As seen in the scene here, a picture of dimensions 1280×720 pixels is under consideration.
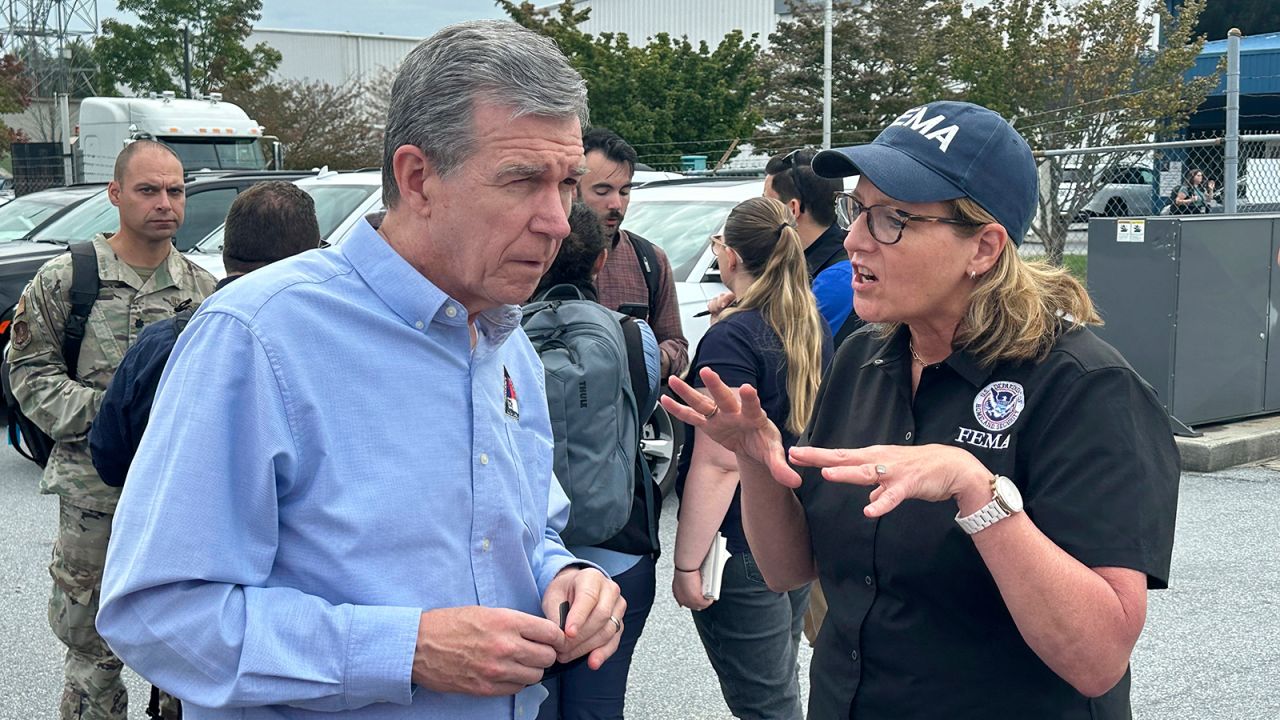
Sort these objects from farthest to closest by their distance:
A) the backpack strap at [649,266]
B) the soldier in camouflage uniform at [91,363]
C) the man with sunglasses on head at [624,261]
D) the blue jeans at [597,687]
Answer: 1. the backpack strap at [649,266]
2. the man with sunglasses on head at [624,261]
3. the soldier in camouflage uniform at [91,363]
4. the blue jeans at [597,687]

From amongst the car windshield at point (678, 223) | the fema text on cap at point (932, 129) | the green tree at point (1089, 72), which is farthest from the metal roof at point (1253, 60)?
the fema text on cap at point (932, 129)

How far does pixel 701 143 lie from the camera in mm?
26453

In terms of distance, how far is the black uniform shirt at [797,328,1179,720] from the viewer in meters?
2.00

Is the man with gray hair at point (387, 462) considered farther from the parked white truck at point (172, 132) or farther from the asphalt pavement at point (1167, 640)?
the parked white truck at point (172, 132)

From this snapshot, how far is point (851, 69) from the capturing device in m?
32.1

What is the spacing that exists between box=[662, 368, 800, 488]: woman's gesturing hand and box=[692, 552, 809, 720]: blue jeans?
148 centimetres

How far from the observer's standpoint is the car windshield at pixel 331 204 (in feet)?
33.6

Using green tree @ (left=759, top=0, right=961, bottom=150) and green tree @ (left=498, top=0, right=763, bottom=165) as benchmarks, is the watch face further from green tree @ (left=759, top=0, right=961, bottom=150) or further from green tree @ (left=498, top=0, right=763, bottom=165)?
green tree @ (left=759, top=0, right=961, bottom=150)

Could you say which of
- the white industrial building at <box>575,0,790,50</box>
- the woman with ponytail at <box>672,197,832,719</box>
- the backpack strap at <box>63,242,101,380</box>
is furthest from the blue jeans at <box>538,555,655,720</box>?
the white industrial building at <box>575,0,790,50</box>

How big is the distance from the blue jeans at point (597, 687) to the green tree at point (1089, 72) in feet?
58.2

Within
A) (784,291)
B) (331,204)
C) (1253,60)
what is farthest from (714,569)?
(1253,60)

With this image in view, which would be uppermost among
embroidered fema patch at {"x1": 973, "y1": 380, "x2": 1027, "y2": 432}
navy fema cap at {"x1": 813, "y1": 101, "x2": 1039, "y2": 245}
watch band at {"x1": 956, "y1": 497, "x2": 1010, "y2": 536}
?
navy fema cap at {"x1": 813, "y1": 101, "x2": 1039, "y2": 245}

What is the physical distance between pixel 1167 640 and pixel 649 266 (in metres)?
2.85

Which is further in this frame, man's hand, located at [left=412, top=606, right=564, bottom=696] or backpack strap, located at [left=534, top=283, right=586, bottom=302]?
backpack strap, located at [left=534, top=283, right=586, bottom=302]
